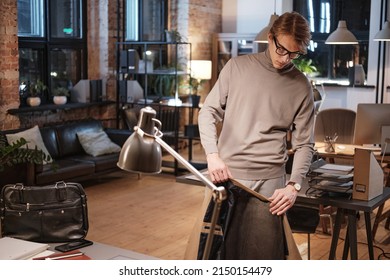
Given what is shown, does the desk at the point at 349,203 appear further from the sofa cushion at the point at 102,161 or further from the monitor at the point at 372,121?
the sofa cushion at the point at 102,161

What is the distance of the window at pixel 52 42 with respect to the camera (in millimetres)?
6988

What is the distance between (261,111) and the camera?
2.57 m

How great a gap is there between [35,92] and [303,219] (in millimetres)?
4167

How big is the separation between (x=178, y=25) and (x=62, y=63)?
2.28 m

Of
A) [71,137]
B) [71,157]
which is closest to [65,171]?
[71,157]

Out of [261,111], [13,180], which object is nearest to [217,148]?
[261,111]

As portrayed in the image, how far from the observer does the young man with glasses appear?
101 inches

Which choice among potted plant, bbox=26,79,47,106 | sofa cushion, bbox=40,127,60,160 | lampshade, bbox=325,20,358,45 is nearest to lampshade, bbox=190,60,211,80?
potted plant, bbox=26,79,47,106

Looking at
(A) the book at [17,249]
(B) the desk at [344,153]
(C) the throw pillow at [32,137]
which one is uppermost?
(A) the book at [17,249]

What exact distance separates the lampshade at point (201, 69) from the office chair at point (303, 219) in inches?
197

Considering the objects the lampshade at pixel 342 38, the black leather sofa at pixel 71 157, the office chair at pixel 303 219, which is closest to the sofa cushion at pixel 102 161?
the black leather sofa at pixel 71 157

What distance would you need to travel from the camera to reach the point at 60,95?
7254 mm

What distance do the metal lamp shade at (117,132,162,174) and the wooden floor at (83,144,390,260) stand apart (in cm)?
281

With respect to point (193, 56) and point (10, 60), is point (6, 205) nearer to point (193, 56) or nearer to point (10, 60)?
point (10, 60)
